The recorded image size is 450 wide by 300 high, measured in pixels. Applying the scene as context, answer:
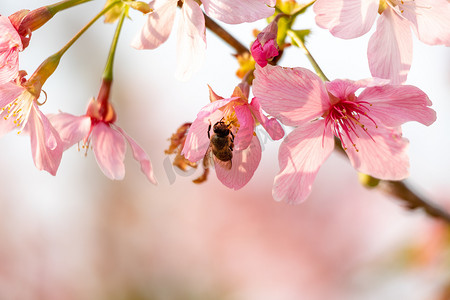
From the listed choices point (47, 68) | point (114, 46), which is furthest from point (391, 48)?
point (47, 68)

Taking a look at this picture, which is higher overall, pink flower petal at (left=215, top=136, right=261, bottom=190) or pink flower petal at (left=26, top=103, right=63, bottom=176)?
pink flower petal at (left=26, top=103, right=63, bottom=176)

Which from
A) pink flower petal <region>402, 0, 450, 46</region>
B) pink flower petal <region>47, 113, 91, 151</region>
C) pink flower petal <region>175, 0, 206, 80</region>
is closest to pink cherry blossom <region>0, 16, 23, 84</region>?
pink flower petal <region>47, 113, 91, 151</region>

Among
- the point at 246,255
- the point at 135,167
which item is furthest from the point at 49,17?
the point at 246,255

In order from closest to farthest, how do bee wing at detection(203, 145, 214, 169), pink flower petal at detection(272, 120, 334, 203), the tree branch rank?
pink flower petal at detection(272, 120, 334, 203) < bee wing at detection(203, 145, 214, 169) < the tree branch

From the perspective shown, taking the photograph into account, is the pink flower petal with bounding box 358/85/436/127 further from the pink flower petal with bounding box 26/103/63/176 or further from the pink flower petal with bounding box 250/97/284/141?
the pink flower petal with bounding box 26/103/63/176

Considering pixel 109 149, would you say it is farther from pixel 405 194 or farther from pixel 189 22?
pixel 405 194

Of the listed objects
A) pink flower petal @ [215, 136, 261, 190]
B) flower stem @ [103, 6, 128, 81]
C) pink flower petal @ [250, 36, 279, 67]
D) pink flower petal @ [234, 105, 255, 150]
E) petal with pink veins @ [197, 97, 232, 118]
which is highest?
flower stem @ [103, 6, 128, 81]

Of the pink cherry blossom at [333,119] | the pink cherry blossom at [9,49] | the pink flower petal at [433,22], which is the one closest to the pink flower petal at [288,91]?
the pink cherry blossom at [333,119]

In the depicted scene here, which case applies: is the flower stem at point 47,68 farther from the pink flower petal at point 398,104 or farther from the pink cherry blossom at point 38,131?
the pink flower petal at point 398,104
